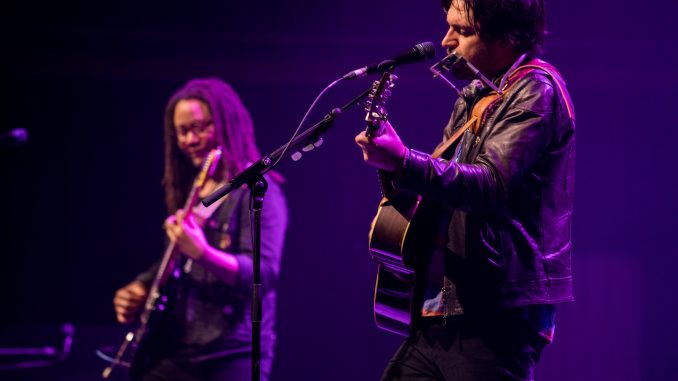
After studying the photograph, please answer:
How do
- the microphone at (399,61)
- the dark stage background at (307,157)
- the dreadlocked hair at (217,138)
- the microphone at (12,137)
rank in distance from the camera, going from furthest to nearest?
the dark stage background at (307,157) → the dreadlocked hair at (217,138) → the microphone at (12,137) → the microphone at (399,61)

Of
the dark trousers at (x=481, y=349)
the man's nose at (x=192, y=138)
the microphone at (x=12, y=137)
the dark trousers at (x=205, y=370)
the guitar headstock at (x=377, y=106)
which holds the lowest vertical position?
the dark trousers at (x=205, y=370)

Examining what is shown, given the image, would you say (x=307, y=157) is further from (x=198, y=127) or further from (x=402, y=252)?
(x=402, y=252)

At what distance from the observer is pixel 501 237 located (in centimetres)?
223

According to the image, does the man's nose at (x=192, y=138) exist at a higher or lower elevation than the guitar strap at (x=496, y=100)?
lower

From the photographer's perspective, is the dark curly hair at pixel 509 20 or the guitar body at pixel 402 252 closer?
the guitar body at pixel 402 252

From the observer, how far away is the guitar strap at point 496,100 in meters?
2.33

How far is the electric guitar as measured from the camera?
3.70m

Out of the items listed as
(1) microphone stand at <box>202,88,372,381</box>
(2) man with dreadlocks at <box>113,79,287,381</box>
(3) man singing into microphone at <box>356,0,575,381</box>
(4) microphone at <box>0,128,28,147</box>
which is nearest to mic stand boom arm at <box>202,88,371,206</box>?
(1) microphone stand at <box>202,88,372,381</box>

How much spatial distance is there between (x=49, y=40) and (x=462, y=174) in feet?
16.2

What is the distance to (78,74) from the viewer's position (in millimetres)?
6145

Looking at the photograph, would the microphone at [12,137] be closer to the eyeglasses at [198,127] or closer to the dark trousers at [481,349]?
the eyeglasses at [198,127]

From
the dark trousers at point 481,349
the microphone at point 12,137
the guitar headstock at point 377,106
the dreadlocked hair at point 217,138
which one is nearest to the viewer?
the guitar headstock at point 377,106

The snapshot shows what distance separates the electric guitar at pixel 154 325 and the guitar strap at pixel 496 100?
190cm

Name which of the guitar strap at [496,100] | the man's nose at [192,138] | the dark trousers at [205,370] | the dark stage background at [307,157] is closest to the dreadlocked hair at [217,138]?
the man's nose at [192,138]
